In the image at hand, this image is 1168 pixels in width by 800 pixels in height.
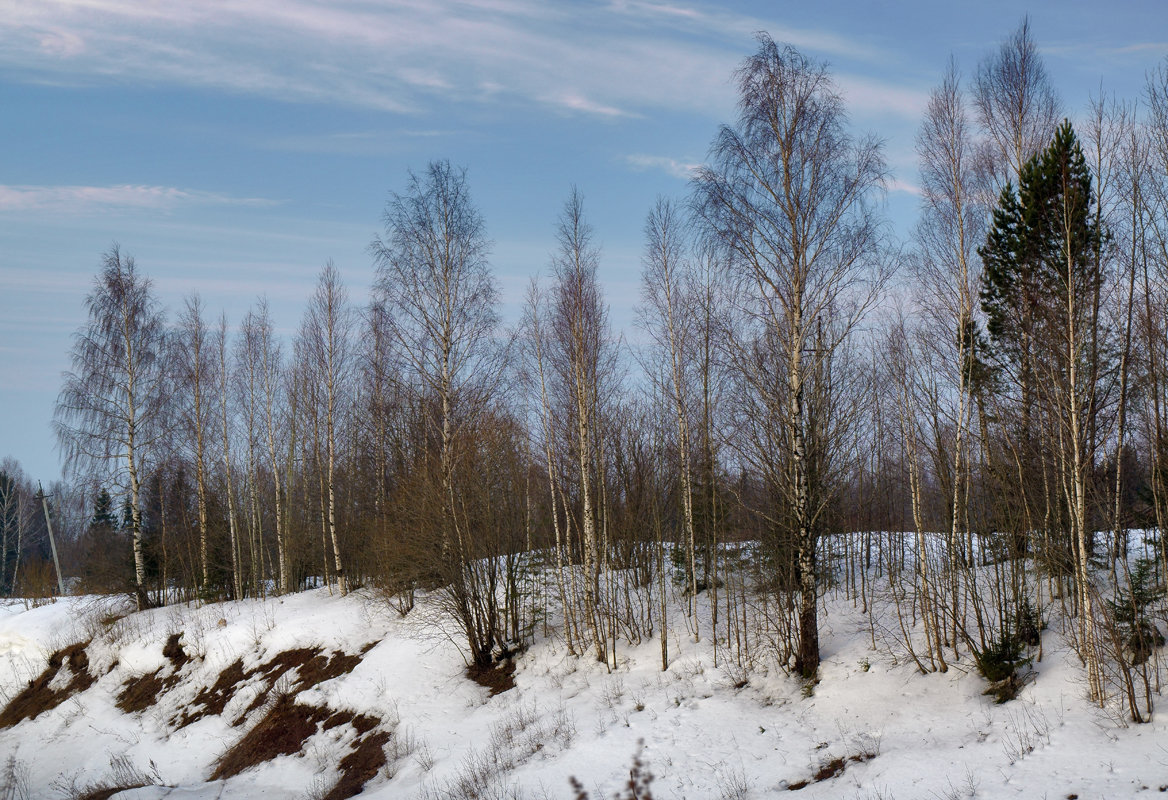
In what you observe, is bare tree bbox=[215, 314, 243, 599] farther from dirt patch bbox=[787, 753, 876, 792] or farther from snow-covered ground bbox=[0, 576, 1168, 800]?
dirt patch bbox=[787, 753, 876, 792]

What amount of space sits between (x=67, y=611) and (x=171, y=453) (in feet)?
22.2

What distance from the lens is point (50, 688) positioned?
2059 centimetres

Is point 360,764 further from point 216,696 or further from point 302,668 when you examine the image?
point 216,696

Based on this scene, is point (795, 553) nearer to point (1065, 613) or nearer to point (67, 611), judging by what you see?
point (1065, 613)

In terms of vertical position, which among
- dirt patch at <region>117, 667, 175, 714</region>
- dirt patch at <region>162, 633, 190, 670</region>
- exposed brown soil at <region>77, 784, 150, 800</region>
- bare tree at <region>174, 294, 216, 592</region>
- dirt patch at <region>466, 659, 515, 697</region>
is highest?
bare tree at <region>174, 294, 216, 592</region>

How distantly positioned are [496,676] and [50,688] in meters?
15.1

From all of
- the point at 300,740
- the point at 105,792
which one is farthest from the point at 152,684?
the point at 300,740

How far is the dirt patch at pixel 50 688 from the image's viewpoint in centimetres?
1962

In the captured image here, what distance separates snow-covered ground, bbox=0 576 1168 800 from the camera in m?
8.66

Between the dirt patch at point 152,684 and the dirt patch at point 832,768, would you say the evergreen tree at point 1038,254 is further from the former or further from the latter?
the dirt patch at point 152,684

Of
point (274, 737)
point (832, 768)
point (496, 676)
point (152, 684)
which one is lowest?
point (152, 684)

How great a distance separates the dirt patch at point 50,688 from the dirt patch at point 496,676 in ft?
41.9

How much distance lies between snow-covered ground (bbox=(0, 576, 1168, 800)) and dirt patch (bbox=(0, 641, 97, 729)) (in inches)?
11.4

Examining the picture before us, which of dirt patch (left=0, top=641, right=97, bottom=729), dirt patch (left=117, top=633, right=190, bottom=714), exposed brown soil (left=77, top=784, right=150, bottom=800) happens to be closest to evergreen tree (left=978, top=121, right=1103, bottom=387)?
exposed brown soil (left=77, top=784, right=150, bottom=800)
